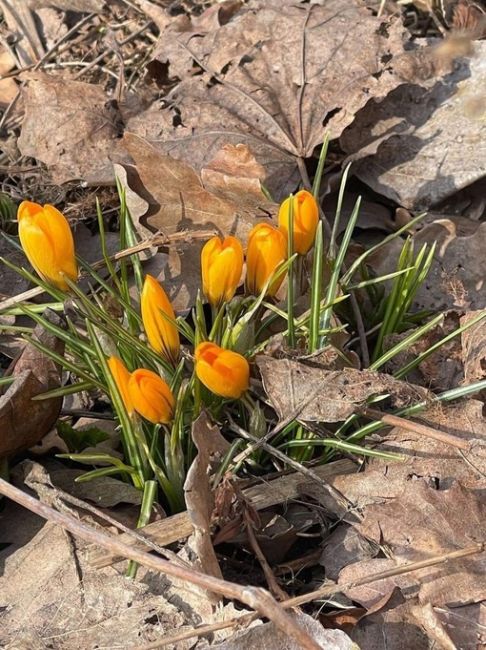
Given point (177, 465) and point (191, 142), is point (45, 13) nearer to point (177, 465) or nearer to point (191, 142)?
point (191, 142)

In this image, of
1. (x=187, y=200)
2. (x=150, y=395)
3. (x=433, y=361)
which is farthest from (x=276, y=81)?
(x=150, y=395)

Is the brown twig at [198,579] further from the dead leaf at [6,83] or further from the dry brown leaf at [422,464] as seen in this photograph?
the dead leaf at [6,83]

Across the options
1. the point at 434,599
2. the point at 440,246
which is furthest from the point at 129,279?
the point at 434,599

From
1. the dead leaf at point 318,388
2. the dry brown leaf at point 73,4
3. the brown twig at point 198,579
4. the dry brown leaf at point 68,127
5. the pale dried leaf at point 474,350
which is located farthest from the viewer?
the dry brown leaf at point 73,4

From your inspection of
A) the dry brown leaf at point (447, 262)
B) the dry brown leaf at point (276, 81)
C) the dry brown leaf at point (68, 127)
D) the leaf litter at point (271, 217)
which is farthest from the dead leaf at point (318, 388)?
the dry brown leaf at point (68, 127)

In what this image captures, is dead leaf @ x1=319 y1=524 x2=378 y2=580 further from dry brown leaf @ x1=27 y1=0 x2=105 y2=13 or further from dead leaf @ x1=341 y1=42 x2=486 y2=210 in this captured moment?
dry brown leaf @ x1=27 y1=0 x2=105 y2=13
